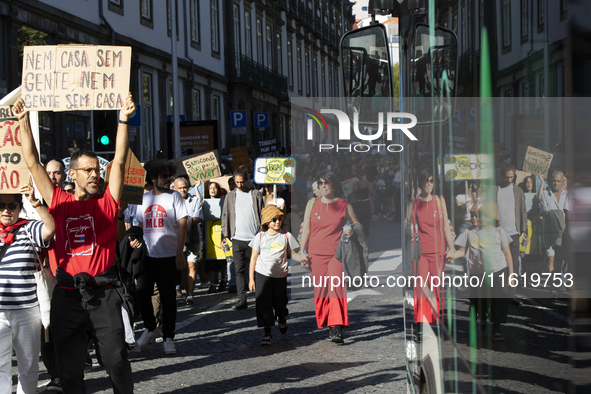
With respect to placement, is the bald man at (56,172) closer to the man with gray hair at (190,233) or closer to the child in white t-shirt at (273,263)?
the child in white t-shirt at (273,263)

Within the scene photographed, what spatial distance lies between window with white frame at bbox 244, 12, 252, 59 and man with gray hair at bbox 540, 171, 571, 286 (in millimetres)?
34697

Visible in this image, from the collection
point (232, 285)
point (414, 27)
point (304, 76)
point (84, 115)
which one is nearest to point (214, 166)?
point (232, 285)

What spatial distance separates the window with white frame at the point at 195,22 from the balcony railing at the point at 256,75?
3421mm

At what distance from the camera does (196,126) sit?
21.1 meters

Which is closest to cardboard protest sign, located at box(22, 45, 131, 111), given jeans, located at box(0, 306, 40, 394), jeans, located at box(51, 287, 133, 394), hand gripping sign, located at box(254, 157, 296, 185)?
jeans, located at box(0, 306, 40, 394)

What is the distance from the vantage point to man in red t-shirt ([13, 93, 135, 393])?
4230mm

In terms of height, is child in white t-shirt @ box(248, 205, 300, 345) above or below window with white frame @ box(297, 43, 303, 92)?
below

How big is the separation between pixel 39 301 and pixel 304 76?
1528 inches

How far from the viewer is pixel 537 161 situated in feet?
3.99

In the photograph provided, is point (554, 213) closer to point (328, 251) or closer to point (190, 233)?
point (328, 251)

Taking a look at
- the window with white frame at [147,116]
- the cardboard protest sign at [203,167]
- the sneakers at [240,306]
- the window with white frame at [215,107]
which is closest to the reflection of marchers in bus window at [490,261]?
the sneakers at [240,306]

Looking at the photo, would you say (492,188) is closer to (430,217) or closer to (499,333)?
(499,333)

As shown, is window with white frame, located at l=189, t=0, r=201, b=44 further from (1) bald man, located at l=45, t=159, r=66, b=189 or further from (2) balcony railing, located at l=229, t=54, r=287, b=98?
(1) bald man, located at l=45, t=159, r=66, b=189

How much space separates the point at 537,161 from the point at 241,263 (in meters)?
8.73
